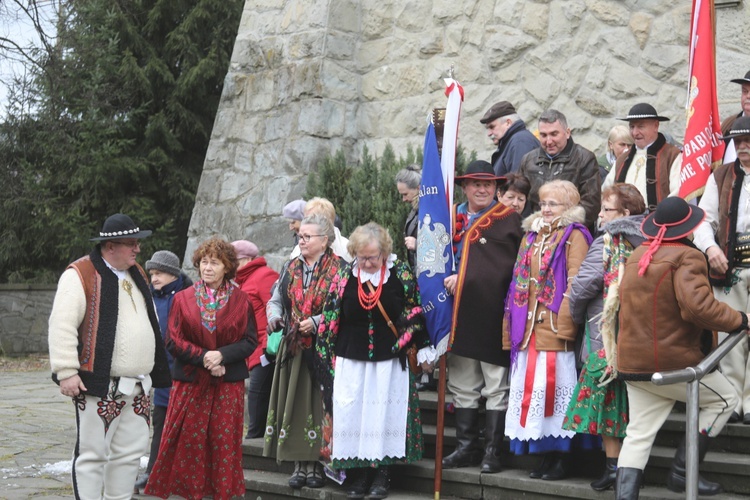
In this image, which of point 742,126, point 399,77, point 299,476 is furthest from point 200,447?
point 399,77

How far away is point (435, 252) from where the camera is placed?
20.7 ft

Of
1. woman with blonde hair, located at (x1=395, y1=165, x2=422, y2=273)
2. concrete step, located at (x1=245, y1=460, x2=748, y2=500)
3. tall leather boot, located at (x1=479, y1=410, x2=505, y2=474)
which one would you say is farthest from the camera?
woman with blonde hair, located at (x1=395, y1=165, x2=422, y2=273)

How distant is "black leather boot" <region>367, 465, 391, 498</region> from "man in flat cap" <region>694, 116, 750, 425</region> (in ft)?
6.73

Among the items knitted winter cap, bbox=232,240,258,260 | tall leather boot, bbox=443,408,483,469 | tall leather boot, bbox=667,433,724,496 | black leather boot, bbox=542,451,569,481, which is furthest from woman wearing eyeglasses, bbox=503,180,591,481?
knitted winter cap, bbox=232,240,258,260

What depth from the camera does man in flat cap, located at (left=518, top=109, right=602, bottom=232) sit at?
21.1ft

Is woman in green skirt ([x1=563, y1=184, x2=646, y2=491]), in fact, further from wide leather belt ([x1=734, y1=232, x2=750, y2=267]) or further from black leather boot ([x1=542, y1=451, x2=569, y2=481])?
wide leather belt ([x1=734, y1=232, x2=750, y2=267])

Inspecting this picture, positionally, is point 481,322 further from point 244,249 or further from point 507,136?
point 244,249

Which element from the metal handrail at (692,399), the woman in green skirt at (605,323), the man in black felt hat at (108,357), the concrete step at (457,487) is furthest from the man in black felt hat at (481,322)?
the man in black felt hat at (108,357)

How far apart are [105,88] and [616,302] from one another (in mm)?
11375

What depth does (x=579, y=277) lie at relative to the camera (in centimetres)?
561

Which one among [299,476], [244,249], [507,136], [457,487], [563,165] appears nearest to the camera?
[457,487]

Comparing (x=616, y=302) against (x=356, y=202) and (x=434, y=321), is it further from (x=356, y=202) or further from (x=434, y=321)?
(x=356, y=202)

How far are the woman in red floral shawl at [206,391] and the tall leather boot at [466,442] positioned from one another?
1.31 meters

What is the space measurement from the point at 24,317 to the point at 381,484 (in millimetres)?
11465
